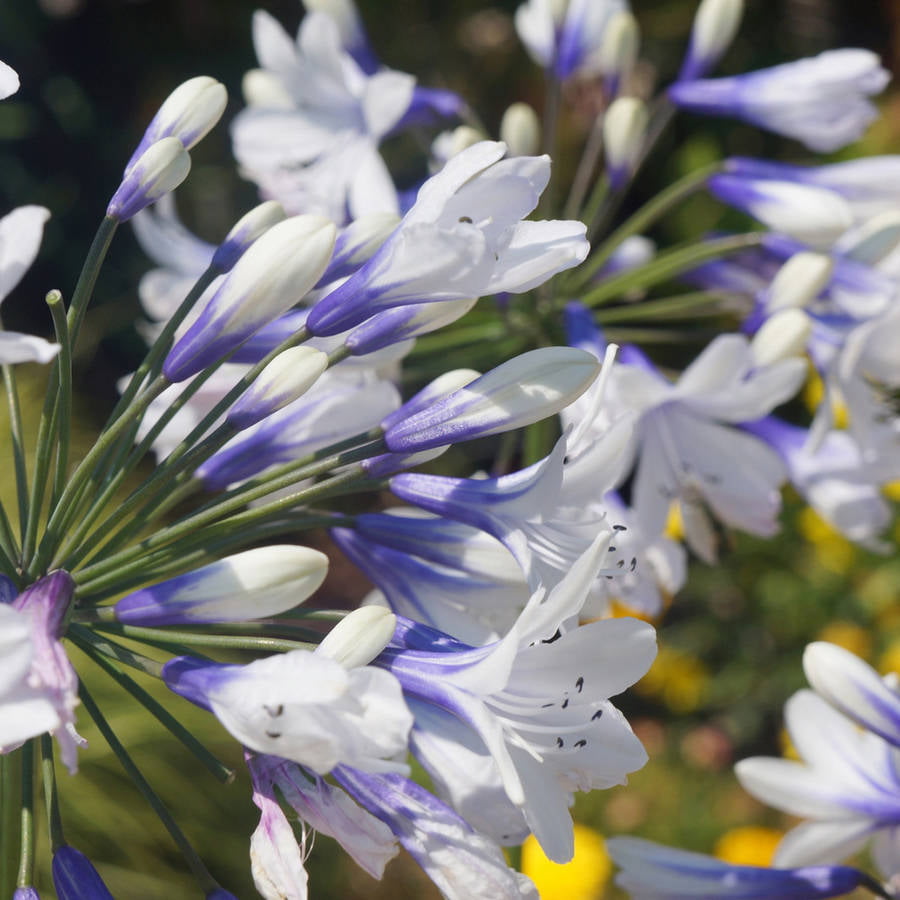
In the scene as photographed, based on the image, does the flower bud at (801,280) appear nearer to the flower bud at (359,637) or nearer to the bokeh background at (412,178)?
the flower bud at (359,637)

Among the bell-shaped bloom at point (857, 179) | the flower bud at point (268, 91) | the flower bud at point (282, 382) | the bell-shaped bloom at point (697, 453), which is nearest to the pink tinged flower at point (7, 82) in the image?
the flower bud at point (282, 382)

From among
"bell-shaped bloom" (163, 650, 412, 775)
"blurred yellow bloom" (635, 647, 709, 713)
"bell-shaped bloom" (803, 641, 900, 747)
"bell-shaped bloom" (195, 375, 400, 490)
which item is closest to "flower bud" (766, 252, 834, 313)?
"bell-shaped bloom" (803, 641, 900, 747)

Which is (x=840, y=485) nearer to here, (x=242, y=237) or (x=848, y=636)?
(x=242, y=237)

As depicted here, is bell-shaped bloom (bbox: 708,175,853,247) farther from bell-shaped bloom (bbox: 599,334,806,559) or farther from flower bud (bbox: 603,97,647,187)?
bell-shaped bloom (bbox: 599,334,806,559)

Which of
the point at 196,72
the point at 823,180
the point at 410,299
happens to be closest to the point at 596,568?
the point at 410,299

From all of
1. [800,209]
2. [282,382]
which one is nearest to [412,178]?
[800,209]
